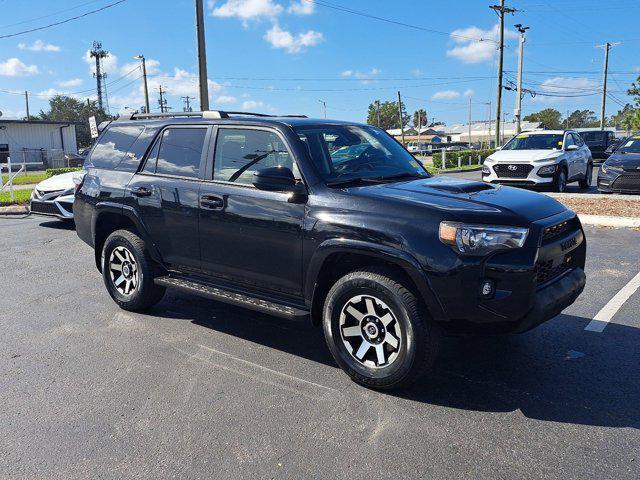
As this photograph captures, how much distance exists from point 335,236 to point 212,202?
1.26 meters

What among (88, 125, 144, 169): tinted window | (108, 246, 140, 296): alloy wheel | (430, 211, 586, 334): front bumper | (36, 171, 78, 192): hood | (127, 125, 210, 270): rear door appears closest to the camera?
(430, 211, 586, 334): front bumper

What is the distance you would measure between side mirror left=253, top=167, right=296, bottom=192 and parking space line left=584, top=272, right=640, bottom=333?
2927 mm

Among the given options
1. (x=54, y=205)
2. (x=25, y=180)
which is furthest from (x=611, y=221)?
(x=25, y=180)

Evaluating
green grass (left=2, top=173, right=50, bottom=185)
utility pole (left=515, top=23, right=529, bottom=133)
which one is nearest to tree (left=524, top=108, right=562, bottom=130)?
utility pole (left=515, top=23, right=529, bottom=133)

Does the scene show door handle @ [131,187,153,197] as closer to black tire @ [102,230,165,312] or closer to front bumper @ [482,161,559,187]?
black tire @ [102,230,165,312]

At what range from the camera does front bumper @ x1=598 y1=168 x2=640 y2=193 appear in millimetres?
13008

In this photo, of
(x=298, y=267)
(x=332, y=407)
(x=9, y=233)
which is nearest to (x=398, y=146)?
(x=298, y=267)

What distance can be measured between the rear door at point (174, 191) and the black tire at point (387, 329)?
4.97 feet

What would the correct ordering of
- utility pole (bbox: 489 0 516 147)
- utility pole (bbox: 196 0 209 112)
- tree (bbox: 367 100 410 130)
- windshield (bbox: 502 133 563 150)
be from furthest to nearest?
tree (bbox: 367 100 410 130)
utility pole (bbox: 489 0 516 147)
utility pole (bbox: 196 0 209 112)
windshield (bbox: 502 133 563 150)

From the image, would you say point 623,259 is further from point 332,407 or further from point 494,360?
point 332,407

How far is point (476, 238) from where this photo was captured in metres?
3.38

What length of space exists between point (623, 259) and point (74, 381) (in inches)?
267

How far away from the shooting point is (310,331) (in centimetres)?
496

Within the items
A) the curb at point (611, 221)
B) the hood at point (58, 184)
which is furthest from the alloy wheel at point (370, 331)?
the hood at point (58, 184)
